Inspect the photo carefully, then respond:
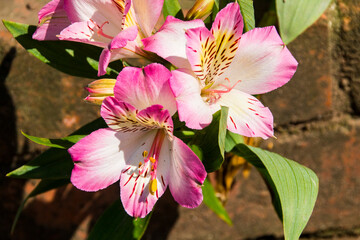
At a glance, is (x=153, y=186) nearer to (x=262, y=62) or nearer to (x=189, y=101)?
(x=189, y=101)

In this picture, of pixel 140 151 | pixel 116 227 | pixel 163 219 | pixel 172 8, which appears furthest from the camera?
pixel 163 219

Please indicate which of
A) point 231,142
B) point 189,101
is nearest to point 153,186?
point 189,101

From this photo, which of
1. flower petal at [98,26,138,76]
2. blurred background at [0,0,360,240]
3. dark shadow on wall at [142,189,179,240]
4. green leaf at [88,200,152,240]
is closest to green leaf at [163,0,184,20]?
flower petal at [98,26,138,76]

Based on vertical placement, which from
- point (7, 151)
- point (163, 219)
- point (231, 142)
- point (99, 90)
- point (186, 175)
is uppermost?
point (99, 90)

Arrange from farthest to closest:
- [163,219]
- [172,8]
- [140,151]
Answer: [163,219]
[172,8]
[140,151]

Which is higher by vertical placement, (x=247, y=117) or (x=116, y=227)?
(x=247, y=117)

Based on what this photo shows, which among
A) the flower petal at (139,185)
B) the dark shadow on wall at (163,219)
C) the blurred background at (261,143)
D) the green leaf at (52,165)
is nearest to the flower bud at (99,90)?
the flower petal at (139,185)

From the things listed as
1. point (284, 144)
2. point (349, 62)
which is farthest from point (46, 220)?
point (349, 62)

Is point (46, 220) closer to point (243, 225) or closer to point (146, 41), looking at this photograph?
point (243, 225)
